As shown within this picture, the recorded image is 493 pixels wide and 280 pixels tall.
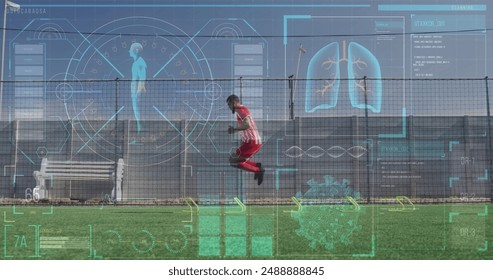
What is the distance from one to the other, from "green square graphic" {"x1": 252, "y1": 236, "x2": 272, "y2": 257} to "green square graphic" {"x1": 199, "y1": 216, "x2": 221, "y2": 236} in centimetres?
66

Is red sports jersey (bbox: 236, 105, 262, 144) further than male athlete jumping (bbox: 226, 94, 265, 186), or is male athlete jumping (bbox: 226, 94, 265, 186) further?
red sports jersey (bbox: 236, 105, 262, 144)

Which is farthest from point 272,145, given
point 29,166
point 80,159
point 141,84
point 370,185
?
point 29,166

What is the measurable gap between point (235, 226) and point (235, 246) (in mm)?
1444

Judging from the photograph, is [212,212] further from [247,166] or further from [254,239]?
[254,239]

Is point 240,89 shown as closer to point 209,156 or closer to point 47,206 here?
point 209,156

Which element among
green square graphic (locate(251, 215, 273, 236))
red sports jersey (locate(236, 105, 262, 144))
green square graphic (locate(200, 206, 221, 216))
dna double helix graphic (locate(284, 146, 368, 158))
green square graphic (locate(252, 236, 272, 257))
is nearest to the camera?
green square graphic (locate(252, 236, 272, 257))

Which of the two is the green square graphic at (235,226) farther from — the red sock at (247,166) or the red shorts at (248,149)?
the red shorts at (248,149)

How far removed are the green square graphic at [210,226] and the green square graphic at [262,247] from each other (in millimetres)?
664

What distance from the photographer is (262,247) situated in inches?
153

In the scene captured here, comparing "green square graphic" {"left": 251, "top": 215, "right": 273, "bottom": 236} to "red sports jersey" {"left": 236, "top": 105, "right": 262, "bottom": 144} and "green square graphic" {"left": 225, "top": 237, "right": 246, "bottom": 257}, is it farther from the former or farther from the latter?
"red sports jersey" {"left": 236, "top": 105, "right": 262, "bottom": 144}

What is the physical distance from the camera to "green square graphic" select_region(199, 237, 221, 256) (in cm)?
378

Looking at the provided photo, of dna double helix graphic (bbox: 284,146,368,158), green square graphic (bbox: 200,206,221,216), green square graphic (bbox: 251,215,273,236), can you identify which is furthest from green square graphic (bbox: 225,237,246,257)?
dna double helix graphic (bbox: 284,146,368,158)

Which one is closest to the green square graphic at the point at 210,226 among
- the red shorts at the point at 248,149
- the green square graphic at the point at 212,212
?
the green square graphic at the point at 212,212

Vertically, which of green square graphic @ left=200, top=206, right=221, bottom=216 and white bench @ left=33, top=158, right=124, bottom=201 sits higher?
white bench @ left=33, top=158, right=124, bottom=201
